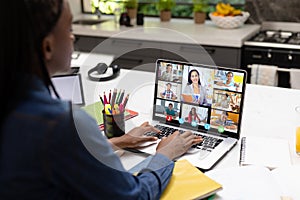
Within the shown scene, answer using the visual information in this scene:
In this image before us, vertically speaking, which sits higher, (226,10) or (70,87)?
(226,10)

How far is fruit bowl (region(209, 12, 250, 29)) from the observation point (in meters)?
3.46

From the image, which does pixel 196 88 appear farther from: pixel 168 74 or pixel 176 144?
pixel 176 144

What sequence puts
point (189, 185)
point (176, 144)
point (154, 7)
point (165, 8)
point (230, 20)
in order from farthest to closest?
point (154, 7) < point (165, 8) < point (230, 20) < point (176, 144) < point (189, 185)

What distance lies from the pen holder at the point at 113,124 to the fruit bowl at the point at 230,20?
2.17 m

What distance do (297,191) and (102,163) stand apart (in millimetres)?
635

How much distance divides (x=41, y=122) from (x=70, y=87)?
3.87ft

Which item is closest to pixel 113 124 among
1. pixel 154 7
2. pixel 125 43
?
pixel 125 43

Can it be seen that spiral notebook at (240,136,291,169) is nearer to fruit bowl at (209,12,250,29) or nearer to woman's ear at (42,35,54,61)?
woman's ear at (42,35,54,61)

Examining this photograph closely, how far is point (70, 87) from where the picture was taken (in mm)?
1948

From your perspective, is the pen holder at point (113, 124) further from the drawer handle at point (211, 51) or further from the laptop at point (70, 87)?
the drawer handle at point (211, 51)

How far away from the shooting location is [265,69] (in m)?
3.06

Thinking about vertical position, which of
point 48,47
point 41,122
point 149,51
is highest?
point 48,47

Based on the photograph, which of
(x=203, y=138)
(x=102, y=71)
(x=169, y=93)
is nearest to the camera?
(x=203, y=138)


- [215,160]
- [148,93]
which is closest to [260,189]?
[215,160]
